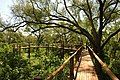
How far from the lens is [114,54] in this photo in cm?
3262

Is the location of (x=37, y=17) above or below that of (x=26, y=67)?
above

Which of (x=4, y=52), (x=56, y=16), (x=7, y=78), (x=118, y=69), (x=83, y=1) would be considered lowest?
(x=118, y=69)

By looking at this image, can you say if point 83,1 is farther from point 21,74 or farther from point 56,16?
point 21,74

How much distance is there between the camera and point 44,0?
76.0 feet

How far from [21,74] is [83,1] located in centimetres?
1406

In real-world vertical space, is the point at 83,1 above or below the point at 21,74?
above

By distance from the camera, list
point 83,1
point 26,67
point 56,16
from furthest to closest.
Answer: point 83,1 → point 56,16 → point 26,67

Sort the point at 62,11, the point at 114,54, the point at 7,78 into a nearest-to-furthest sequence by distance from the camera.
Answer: the point at 7,78, the point at 62,11, the point at 114,54

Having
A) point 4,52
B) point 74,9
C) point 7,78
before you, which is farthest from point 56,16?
point 7,78

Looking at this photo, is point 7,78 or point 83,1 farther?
point 83,1

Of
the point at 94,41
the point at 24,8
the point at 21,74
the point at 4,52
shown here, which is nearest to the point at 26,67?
the point at 21,74

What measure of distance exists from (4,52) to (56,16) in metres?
10.3

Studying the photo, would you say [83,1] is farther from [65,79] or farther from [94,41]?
[65,79]

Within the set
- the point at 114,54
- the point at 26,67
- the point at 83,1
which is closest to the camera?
the point at 26,67
